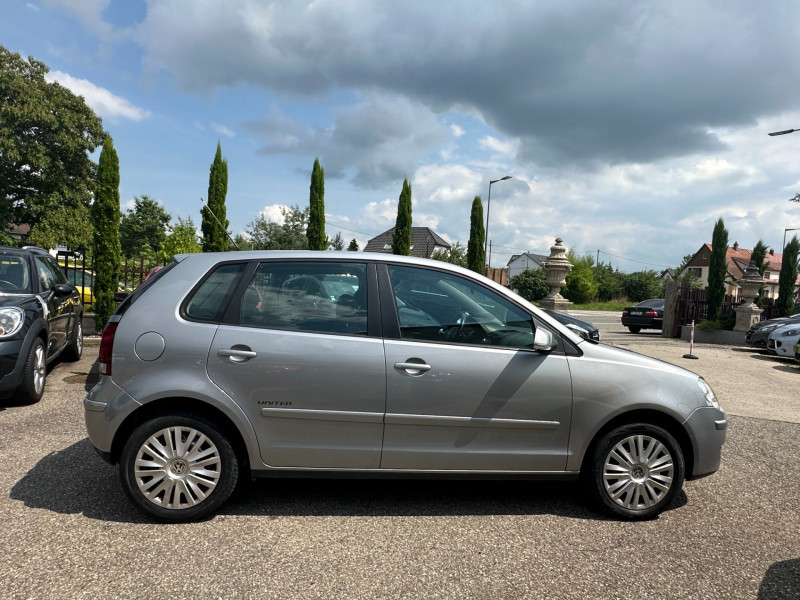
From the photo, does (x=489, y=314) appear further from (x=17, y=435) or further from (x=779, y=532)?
(x=17, y=435)

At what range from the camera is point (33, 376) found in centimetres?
576

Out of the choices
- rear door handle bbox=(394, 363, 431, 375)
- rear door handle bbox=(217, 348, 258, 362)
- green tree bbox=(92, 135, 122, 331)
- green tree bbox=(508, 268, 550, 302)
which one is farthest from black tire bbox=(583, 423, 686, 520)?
green tree bbox=(508, 268, 550, 302)

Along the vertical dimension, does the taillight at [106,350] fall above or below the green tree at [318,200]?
below

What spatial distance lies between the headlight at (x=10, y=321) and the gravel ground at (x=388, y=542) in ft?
4.68

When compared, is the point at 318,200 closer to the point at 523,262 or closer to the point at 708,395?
the point at 708,395

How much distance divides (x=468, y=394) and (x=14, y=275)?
606 cm

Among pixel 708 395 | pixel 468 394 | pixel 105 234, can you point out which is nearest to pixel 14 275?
pixel 468 394

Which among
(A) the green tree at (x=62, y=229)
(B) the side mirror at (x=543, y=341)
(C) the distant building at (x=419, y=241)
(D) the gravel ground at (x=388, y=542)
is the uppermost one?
(C) the distant building at (x=419, y=241)

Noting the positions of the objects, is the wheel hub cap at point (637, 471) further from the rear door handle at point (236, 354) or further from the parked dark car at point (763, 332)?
the parked dark car at point (763, 332)

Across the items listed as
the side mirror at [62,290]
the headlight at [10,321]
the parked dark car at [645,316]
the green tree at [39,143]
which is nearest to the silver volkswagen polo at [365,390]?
the headlight at [10,321]

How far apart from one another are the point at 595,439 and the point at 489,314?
1069 millimetres

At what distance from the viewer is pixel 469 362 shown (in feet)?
11.0

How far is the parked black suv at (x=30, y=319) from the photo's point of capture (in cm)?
549

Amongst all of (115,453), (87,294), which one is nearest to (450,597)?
(115,453)
